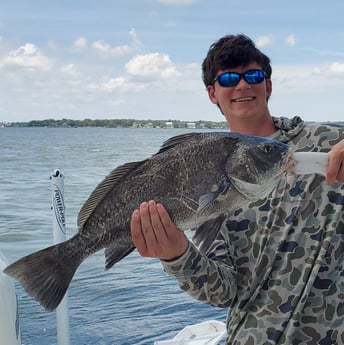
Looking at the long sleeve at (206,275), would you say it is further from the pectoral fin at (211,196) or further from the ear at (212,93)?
the ear at (212,93)

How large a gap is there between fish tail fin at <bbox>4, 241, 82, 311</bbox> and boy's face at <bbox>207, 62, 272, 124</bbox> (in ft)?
3.29

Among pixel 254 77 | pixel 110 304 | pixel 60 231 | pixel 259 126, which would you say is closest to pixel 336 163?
pixel 259 126

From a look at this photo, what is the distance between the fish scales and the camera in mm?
2418

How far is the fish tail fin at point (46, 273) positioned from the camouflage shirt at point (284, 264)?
0.42 m

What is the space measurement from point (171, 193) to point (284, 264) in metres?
0.60

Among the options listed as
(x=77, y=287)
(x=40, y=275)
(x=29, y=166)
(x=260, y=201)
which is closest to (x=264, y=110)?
(x=260, y=201)

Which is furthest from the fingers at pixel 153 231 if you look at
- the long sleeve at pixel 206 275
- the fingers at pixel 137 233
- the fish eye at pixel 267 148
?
the fish eye at pixel 267 148

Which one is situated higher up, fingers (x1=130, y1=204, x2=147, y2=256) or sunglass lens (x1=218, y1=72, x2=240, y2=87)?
sunglass lens (x1=218, y1=72, x2=240, y2=87)

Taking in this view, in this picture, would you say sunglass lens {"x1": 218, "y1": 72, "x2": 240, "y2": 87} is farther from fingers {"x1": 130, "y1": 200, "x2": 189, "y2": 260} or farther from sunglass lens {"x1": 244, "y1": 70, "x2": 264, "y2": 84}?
fingers {"x1": 130, "y1": 200, "x2": 189, "y2": 260}

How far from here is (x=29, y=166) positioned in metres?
33.9

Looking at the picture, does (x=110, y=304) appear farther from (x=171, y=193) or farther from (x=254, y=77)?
(x=171, y=193)

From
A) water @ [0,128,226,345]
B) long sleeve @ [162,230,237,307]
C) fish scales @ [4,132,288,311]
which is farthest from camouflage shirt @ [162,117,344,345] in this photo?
water @ [0,128,226,345]

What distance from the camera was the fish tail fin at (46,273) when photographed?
2.46 meters

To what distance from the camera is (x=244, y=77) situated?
287 cm
